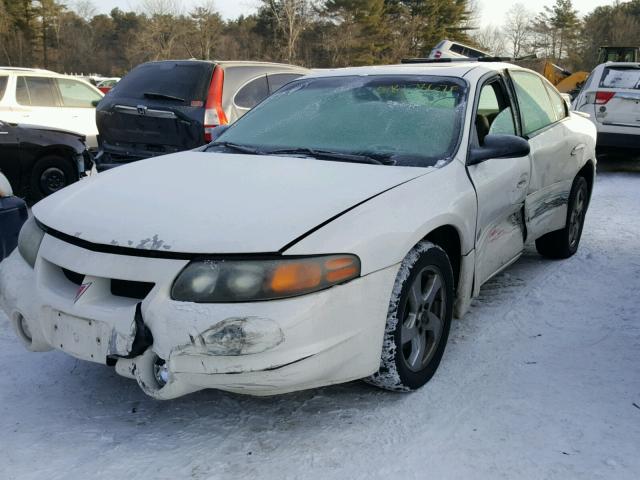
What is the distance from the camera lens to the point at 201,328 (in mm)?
2279

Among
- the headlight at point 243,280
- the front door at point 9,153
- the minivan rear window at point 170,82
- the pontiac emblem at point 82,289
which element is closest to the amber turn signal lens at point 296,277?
the headlight at point 243,280

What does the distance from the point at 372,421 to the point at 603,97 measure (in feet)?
28.1

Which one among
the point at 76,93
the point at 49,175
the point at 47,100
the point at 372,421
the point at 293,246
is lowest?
the point at 372,421

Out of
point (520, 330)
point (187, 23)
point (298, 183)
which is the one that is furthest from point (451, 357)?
point (187, 23)

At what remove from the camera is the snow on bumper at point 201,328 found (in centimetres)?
229

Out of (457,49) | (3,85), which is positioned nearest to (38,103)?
(3,85)

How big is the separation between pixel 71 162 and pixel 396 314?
6.10 meters

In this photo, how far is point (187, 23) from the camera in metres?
46.4

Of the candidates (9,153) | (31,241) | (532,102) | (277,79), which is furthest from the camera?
(277,79)

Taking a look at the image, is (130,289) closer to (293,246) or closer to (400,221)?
(293,246)

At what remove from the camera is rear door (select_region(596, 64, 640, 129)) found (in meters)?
9.48

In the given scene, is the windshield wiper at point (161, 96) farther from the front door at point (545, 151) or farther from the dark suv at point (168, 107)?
the front door at point (545, 151)

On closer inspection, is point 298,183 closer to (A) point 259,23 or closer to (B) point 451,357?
(B) point 451,357

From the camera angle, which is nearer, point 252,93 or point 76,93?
point 252,93
